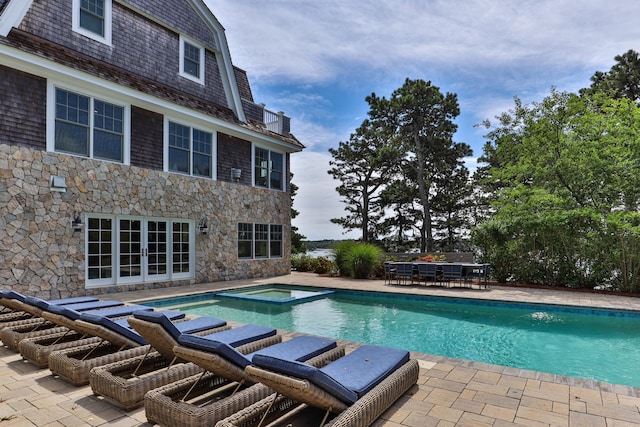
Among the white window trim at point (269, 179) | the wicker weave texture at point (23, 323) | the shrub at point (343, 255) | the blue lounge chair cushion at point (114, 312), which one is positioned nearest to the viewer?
the wicker weave texture at point (23, 323)

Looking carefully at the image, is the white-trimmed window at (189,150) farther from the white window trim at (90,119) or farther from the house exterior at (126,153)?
the white window trim at (90,119)

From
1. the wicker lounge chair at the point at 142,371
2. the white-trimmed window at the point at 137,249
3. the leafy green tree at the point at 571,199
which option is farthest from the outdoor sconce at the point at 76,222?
the leafy green tree at the point at 571,199

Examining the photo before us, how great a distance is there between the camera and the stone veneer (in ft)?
27.6

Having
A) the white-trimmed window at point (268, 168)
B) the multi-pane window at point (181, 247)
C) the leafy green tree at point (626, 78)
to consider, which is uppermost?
the leafy green tree at point (626, 78)

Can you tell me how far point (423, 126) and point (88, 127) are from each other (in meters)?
19.7

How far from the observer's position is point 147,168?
36.2ft

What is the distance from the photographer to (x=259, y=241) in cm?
1480

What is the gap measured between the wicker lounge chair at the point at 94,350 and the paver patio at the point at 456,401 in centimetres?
15

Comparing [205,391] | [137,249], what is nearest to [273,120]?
[137,249]

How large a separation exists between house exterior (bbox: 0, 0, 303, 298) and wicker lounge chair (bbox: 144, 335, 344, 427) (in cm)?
752

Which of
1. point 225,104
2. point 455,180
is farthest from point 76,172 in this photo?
point 455,180

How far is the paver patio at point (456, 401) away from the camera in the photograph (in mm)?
3023

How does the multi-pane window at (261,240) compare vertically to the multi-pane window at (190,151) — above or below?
below

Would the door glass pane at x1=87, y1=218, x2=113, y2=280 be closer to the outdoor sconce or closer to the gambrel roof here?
the outdoor sconce
